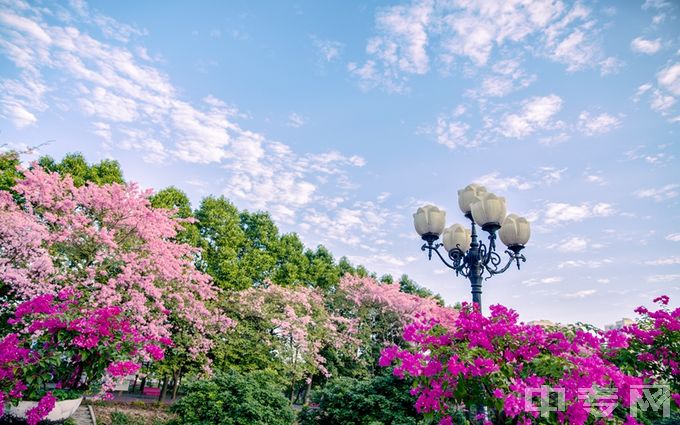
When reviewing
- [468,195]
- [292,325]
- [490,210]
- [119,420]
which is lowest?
[119,420]

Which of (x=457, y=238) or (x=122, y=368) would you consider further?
(x=457, y=238)

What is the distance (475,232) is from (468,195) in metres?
0.72

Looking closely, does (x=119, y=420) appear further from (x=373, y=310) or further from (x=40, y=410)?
(x=373, y=310)

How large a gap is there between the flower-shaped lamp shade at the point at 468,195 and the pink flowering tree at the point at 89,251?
765 cm

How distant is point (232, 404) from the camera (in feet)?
23.4

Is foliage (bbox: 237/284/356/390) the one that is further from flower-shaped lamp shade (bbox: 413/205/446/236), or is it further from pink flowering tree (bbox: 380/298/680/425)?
pink flowering tree (bbox: 380/298/680/425)

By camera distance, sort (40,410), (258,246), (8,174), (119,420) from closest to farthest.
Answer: (40,410) → (119,420) → (8,174) → (258,246)

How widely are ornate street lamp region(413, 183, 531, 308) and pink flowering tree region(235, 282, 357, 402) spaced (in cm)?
1093

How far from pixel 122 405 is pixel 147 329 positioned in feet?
18.7

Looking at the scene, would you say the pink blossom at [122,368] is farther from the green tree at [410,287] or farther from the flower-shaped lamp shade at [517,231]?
the green tree at [410,287]

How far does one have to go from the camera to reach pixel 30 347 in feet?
19.8

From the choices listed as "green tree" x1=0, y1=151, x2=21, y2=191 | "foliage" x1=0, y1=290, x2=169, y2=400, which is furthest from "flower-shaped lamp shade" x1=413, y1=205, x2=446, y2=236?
"green tree" x1=0, y1=151, x2=21, y2=191

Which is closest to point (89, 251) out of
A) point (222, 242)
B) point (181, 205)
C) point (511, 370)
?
point (181, 205)

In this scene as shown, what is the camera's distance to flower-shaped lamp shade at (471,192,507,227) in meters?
5.89
